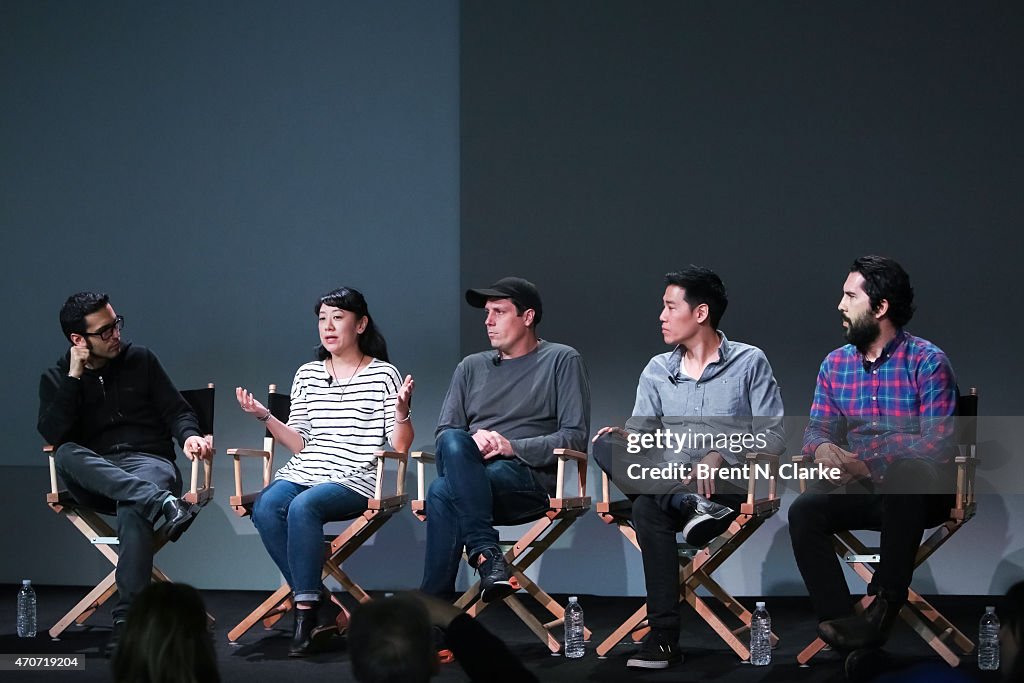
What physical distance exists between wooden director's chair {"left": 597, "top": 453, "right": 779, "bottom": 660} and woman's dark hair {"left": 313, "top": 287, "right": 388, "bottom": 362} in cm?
120

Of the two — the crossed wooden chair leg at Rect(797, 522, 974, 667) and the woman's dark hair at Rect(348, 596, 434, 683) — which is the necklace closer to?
the crossed wooden chair leg at Rect(797, 522, 974, 667)

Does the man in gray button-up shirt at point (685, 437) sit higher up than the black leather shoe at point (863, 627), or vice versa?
the man in gray button-up shirt at point (685, 437)

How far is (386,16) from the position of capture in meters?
5.75

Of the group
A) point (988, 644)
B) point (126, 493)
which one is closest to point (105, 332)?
point (126, 493)

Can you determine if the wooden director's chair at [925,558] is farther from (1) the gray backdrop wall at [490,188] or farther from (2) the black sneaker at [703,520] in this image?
(1) the gray backdrop wall at [490,188]

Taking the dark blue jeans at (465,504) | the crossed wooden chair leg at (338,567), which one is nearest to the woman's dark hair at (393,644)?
the dark blue jeans at (465,504)

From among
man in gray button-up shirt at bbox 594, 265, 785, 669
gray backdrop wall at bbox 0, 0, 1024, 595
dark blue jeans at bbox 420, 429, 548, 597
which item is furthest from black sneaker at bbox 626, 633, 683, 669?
gray backdrop wall at bbox 0, 0, 1024, 595

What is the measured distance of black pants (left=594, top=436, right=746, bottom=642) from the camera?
13.0 feet

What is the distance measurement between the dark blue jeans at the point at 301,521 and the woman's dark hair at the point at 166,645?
244 centimetres

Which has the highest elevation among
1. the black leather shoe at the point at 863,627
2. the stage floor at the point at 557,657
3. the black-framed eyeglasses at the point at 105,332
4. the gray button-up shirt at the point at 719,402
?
the black-framed eyeglasses at the point at 105,332

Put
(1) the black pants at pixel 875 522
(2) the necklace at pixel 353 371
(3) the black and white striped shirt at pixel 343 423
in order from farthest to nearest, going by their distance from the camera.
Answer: (2) the necklace at pixel 353 371 < (3) the black and white striped shirt at pixel 343 423 < (1) the black pants at pixel 875 522

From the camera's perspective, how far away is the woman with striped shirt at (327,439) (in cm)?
433

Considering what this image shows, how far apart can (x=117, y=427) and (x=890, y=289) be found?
2973 millimetres

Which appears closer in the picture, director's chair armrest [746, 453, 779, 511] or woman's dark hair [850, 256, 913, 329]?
director's chair armrest [746, 453, 779, 511]
